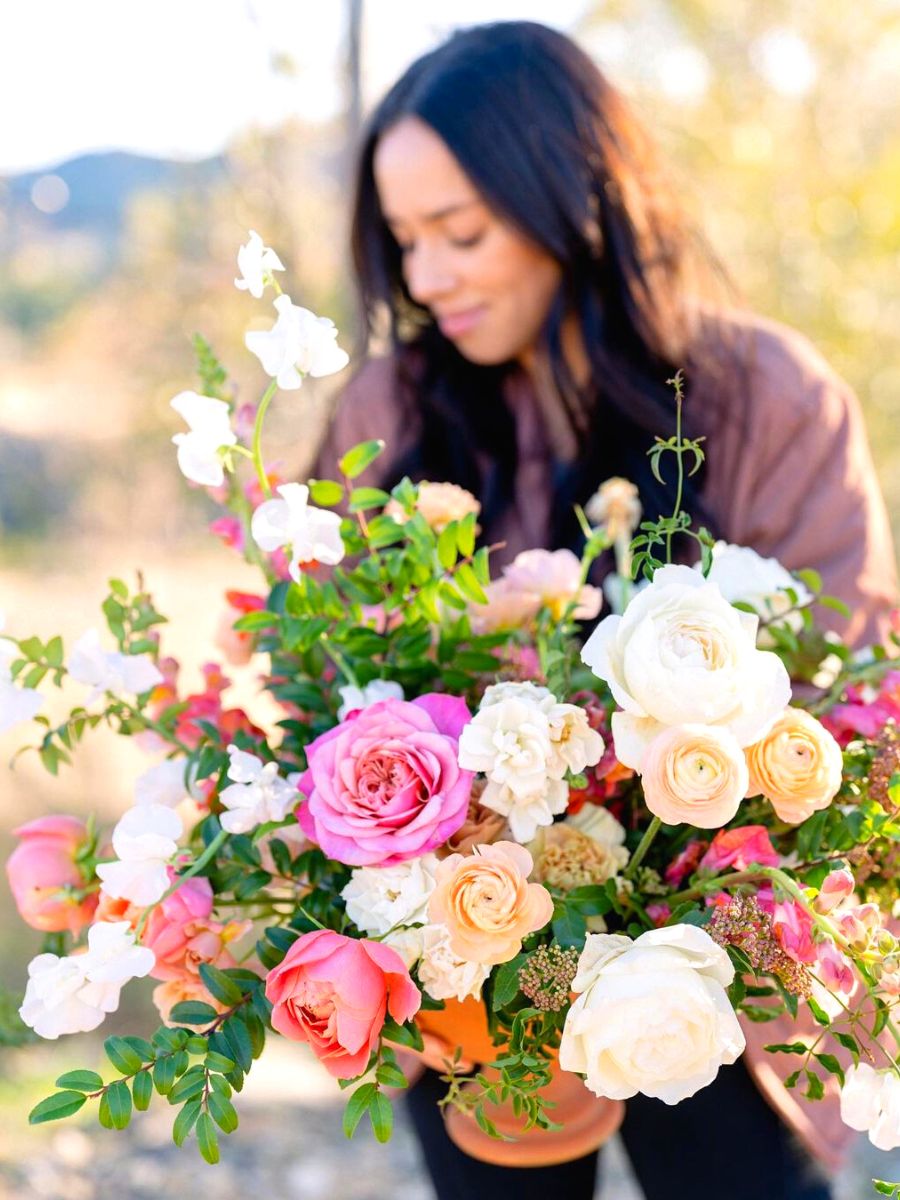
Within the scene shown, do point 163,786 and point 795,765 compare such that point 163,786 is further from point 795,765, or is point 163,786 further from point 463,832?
point 795,765

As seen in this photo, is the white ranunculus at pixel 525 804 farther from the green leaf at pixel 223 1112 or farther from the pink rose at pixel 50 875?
the pink rose at pixel 50 875

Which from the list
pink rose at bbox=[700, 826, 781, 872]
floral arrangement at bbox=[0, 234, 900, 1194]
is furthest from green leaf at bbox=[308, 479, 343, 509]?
pink rose at bbox=[700, 826, 781, 872]

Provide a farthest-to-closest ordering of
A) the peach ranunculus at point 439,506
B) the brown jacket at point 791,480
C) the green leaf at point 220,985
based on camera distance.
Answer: the brown jacket at point 791,480 < the peach ranunculus at point 439,506 < the green leaf at point 220,985

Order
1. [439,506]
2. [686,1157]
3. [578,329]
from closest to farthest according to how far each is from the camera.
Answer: [439,506], [686,1157], [578,329]

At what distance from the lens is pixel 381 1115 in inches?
27.1

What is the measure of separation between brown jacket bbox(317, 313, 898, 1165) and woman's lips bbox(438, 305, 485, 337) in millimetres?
222

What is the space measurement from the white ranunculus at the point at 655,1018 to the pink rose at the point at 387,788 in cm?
12

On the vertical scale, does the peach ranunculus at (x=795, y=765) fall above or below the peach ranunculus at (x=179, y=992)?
above

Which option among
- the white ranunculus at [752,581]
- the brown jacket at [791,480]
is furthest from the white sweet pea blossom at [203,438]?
the brown jacket at [791,480]

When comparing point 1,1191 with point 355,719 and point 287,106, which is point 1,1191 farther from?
point 287,106

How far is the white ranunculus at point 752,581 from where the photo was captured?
35.8 inches

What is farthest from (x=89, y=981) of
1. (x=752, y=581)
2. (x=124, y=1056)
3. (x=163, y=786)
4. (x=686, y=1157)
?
(x=686, y=1157)

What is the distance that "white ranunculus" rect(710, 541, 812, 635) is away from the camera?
0.91m

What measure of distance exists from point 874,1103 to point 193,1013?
413 millimetres
